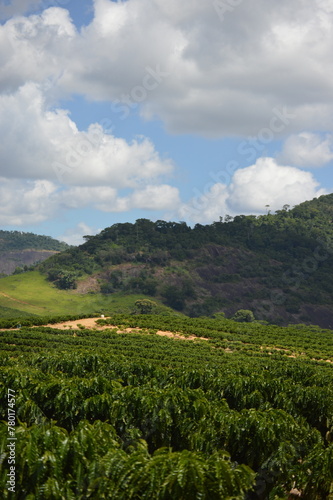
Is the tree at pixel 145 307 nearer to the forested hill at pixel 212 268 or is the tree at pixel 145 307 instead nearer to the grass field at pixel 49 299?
the grass field at pixel 49 299

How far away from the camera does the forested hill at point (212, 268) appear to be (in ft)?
516

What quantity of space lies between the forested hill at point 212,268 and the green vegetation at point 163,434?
428 ft

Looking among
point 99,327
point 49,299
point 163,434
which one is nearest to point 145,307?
point 49,299

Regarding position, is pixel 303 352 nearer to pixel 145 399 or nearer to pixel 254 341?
pixel 254 341

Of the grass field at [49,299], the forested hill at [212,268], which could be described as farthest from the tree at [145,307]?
the forested hill at [212,268]

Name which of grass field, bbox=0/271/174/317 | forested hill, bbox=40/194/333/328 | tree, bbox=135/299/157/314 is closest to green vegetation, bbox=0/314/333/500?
tree, bbox=135/299/157/314

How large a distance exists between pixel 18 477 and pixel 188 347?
40758 millimetres

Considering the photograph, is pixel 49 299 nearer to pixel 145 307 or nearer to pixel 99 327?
pixel 145 307

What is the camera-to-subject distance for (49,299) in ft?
467

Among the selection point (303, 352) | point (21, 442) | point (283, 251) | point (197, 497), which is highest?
point (283, 251)

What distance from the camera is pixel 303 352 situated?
171ft

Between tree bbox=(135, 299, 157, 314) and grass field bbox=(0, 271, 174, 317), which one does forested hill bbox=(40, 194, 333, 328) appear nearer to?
grass field bbox=(0, 271, 174, 317)

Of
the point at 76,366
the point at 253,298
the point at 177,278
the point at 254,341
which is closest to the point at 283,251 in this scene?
the point at 253,298

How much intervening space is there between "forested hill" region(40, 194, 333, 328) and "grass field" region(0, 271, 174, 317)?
7.32m
